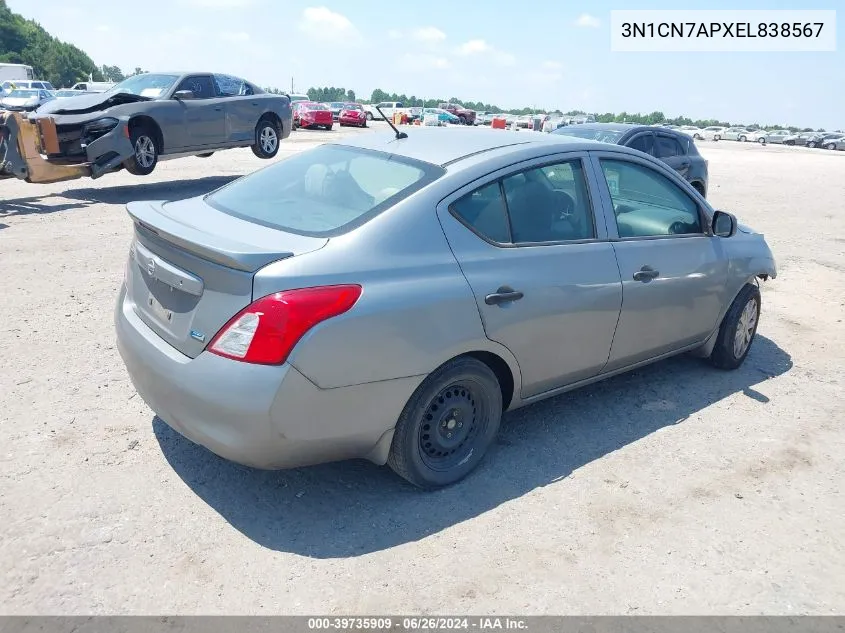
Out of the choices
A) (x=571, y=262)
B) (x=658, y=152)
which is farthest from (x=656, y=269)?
(x=658, y=152)

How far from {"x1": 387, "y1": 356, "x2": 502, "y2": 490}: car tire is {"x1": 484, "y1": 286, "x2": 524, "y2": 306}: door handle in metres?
0.30

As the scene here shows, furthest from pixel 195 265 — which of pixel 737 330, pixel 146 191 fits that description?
pixel 146 191

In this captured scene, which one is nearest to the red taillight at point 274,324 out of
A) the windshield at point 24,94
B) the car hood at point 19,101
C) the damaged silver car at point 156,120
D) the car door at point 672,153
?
the damaged silver car at point 156,120

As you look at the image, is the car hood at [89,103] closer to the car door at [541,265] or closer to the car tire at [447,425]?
the car door at [541,265]

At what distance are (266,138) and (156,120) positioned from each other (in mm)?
2999

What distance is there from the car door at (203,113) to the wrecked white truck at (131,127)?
17 mm

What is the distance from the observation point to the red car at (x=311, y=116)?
1265 inches

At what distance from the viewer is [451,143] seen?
12.5 feet

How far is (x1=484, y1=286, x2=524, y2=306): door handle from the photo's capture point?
10.7 feet

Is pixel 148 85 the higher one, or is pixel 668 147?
pixel 148 85

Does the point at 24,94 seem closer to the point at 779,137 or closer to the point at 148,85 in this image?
the point at 148,85

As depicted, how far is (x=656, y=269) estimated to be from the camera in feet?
13.4

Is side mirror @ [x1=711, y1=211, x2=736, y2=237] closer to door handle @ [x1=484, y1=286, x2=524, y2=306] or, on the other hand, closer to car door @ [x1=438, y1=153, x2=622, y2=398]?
car door @ [x1=438, y1=153, x2=622, y2=398]
